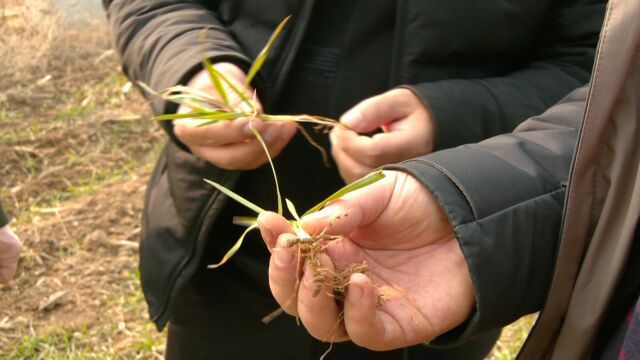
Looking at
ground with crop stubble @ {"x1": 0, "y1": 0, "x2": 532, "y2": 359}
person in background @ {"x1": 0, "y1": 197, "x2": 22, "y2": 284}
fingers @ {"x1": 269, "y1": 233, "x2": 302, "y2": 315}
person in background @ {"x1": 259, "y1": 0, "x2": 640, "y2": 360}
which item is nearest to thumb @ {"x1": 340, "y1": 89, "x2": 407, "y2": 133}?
person in background @ {"x1": 259, "y1": 0, "x2": 640, "y2": 360}

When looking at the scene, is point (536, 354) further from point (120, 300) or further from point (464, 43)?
point (120, 300)

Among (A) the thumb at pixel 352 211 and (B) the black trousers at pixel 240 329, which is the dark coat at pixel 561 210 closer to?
(A) the thumb at pixel 352 211

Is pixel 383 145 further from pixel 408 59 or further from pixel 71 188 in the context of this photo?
pixel 71 188

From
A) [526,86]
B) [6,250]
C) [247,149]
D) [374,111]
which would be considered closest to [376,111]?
[374,111]

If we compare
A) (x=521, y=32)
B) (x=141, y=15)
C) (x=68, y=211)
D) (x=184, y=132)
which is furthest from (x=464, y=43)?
(x=68, y=211)

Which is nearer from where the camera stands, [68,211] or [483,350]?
[483,350]

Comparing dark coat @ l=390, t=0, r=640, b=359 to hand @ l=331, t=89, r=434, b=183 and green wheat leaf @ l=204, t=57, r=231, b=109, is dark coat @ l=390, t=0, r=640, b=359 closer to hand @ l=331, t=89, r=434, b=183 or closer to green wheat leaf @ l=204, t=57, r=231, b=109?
hand @ l=331, t=89, r=434, b=183
